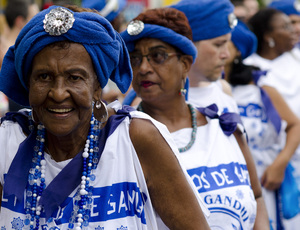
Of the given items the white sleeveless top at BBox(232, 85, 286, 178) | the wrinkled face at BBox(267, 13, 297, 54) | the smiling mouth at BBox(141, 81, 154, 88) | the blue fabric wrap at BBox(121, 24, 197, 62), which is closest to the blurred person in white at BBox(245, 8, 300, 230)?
the wrinkled face at BBox(267, 13, 297, 54)

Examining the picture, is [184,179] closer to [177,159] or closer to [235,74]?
[177,159]

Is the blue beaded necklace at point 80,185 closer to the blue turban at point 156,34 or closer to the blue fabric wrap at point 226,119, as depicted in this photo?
the blue turban at point 156,34

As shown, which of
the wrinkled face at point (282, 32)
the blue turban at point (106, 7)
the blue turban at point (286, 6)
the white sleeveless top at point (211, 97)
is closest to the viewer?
the white sleeveless top at point (211, 97)

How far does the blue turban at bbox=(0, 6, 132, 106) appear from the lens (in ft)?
8.11

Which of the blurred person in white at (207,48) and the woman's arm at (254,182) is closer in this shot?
the woman's arm at (254,182)

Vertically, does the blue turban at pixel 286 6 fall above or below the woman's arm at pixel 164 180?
above

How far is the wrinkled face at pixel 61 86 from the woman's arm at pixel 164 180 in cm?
30

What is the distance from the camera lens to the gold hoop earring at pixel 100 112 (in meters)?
2.69

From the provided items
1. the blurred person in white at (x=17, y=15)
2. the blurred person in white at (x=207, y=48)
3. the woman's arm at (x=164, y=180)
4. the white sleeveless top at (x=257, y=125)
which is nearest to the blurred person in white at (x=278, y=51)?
the white sleeveless top at (x=257, y=125)

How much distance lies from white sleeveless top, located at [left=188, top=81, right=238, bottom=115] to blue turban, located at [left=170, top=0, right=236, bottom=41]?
1.30 feet

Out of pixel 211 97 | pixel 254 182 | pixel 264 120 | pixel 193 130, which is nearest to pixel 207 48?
pixel 211 97

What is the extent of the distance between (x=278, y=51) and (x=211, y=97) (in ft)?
9.05

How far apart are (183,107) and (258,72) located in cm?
195

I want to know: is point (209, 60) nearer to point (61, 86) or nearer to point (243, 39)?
point (243, 39)
